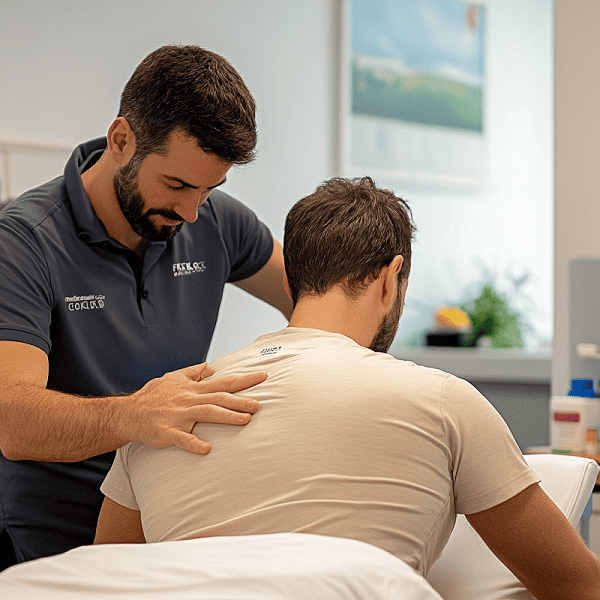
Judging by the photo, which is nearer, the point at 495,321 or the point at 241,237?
the point at 241,237

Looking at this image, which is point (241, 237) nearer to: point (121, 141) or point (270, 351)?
point (121, 141)

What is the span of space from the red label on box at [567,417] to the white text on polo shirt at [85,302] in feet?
4.15

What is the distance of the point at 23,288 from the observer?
4.21ft

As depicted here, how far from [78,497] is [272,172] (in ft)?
7.64

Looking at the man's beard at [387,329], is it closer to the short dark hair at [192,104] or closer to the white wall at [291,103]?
the short dark hair at [192,104]

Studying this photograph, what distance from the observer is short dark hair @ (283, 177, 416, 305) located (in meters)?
1.10

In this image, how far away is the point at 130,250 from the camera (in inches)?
58.2

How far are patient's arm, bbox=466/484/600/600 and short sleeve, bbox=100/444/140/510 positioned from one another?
0.46 m

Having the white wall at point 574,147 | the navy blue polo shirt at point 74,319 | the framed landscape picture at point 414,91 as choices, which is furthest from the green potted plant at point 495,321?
the navy blue polo shirt at point 74,319

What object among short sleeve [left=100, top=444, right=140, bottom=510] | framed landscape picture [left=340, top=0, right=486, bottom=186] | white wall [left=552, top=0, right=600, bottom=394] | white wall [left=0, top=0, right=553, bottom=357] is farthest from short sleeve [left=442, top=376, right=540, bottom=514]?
framed landscape picture [left=340, top=0, right=486, bottom=186]

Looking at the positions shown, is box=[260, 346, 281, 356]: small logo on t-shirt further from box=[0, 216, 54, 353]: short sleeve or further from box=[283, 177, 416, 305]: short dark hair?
box=[0, 216, 54, 353]: short sleeve

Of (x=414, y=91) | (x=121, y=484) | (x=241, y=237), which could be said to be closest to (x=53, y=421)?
(x=121, y=484)

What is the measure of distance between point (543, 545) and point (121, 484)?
555 millimetres

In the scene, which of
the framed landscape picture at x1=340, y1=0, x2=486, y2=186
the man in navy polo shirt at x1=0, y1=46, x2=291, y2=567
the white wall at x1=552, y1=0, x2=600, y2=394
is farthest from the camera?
the framed landscape picture at x1=340, y1=0, x2=486, y2=186
